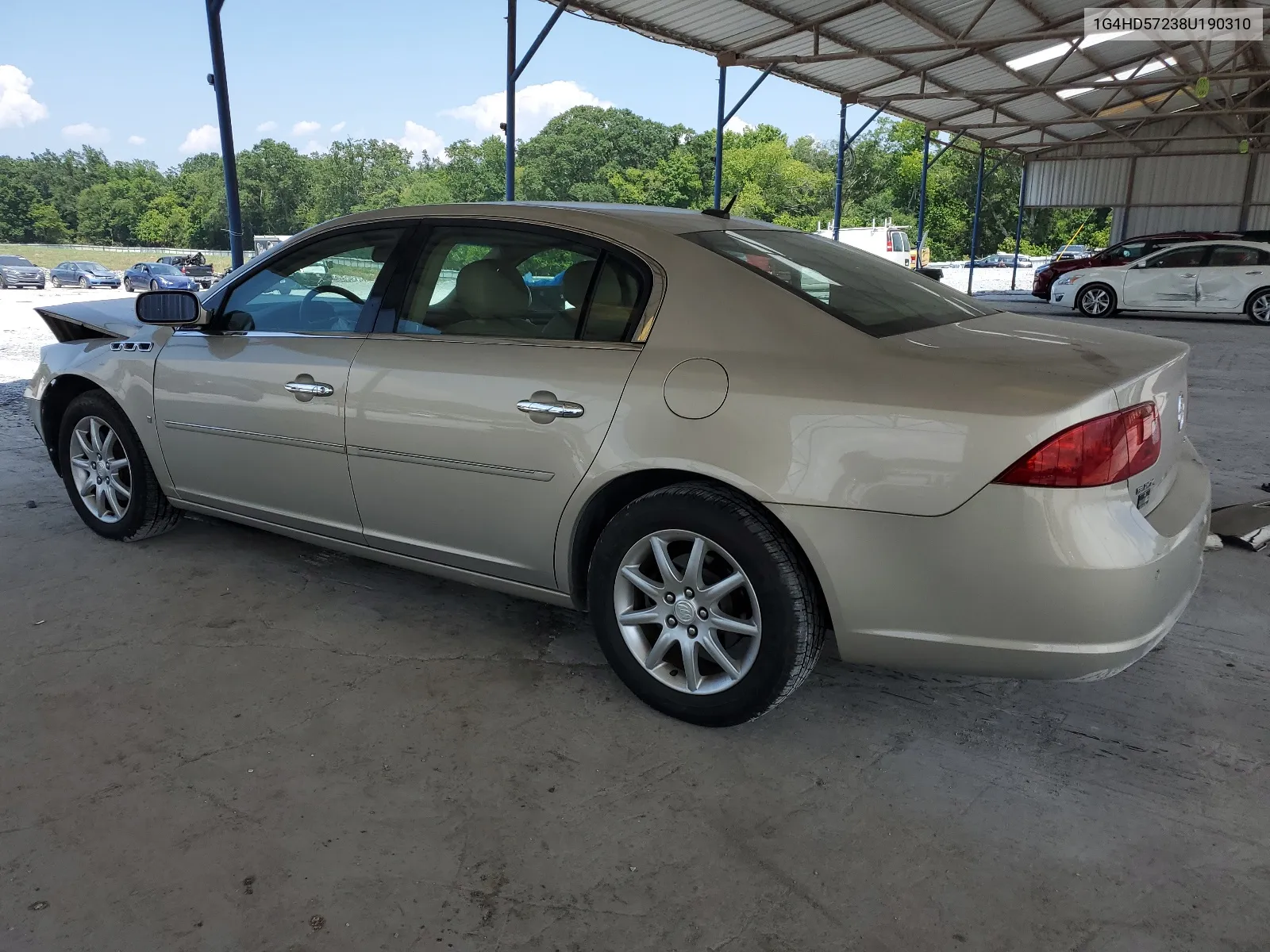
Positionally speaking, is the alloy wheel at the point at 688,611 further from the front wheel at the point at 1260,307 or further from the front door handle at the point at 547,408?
the front wheel at the point at 1260,307

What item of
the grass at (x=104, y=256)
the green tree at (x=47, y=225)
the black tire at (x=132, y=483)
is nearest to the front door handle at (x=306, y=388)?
the black tire at (x=132, y=483)

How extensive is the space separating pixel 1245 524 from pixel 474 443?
364 cm

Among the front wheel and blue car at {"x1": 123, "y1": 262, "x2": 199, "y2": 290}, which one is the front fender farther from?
blue car at {"x1": 123, "y1": 262, "x2": 199, "y2": 290}

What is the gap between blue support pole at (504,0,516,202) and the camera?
37.2 ft

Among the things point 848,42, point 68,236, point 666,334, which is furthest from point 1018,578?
point 68,236

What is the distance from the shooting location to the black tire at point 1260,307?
49.5 ft

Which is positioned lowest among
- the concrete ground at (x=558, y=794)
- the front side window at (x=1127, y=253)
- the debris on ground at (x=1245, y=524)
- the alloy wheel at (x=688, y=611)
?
the concrete ground at (x=558, y=794)

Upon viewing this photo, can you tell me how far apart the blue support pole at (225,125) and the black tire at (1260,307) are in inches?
616

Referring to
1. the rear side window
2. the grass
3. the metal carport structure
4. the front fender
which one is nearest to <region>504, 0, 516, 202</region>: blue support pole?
the metal carport structure

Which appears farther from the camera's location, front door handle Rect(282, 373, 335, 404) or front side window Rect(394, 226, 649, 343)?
front door handle Rect(282, 373, 335, 404)

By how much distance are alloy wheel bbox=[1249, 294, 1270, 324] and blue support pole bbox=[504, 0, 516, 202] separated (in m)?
12.6

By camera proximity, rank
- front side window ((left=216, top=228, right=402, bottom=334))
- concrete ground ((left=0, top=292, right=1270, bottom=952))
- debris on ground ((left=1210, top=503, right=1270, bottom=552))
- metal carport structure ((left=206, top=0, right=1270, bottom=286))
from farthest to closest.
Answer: metal carport structure ((left=206, top=0, right=1270, bottom=286)), debris on ground ((left=1210, top=503, right=1270, bottom=552)), front side window ((left=216, top=228, right=402, bottom=334)), concrete ground ((left=0, top=292, right=1270, bottom=952))

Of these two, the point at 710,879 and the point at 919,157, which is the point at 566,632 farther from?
the point at 919,157

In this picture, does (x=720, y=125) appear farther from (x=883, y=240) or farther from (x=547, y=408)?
(x=883, y=240)
